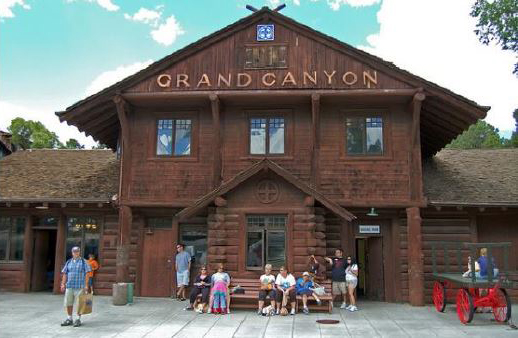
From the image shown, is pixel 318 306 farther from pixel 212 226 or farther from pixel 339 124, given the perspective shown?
pixel 339 124

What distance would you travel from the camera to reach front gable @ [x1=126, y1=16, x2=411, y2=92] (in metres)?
15.5

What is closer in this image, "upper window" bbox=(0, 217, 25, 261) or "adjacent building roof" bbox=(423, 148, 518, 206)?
"adjacent building roof" bbox=(423, 148, 518, 206)

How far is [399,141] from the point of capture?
15.7 meters

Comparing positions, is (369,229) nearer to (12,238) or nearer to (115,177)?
(115,177)

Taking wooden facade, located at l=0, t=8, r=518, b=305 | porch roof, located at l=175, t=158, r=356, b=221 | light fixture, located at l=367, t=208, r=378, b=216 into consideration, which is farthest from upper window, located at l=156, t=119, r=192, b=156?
light fixture, located at l=367, t=208, r=378, b=216

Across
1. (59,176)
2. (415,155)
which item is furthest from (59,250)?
(415,155)

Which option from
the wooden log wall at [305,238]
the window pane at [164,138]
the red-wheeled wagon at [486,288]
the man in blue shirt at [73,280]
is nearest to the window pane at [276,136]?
the wooden log wall at [305,238]

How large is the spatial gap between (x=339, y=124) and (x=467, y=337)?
25.2ft

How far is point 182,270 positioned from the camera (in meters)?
15.6

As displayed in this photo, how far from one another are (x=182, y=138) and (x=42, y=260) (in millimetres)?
7399

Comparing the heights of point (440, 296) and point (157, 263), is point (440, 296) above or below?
below

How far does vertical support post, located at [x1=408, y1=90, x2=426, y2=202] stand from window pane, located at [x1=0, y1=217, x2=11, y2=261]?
14.1 metres

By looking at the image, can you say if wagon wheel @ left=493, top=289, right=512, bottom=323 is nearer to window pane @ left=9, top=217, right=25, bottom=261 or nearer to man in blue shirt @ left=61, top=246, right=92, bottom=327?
man in blue shirt @ left=61, top=246, right=92, bottom=327

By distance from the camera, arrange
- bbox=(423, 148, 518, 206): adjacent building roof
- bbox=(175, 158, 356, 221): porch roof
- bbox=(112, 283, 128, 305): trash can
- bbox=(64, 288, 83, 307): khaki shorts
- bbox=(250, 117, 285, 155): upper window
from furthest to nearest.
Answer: bbox=(250, 117, 285, 155): upper window
bbox=(423, 148, 518, 206): adjacent building roof
bbox=(112, 283, 128, 305): trash can
bbox=(175, 158, 356, 221): porch roof
bbox=(64, 288, 83, 307): khaki shorts
